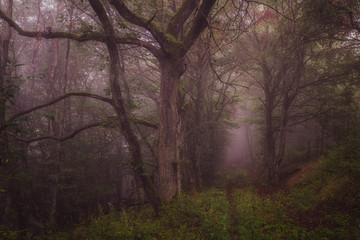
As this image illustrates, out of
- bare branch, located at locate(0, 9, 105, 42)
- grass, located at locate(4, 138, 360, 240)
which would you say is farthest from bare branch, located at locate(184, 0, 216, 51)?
grass, located at locate(4, 138, 360, 240)

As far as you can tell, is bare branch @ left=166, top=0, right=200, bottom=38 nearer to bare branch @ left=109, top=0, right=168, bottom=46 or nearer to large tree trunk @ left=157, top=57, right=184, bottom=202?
bare branch @ left=109, top=0, right=168, bottom=46

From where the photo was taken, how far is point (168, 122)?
6.80m

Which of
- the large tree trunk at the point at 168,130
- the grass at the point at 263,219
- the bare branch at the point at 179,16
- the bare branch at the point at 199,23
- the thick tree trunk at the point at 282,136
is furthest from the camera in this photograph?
the thick tree trunk at the point at 282,136

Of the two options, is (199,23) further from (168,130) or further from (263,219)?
(263,219)

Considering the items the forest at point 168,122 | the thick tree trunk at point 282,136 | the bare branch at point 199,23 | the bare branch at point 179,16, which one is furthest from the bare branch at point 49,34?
the thick tree trunk at point 282,136

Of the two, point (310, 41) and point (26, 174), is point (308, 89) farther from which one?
point (26, 174)

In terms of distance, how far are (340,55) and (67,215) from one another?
17789 mm

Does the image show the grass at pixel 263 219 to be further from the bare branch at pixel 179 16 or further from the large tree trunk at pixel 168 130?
the bare branch at pixel 179 16

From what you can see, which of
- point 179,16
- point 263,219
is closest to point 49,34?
point 179,16

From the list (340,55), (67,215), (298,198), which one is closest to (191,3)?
(298,198)

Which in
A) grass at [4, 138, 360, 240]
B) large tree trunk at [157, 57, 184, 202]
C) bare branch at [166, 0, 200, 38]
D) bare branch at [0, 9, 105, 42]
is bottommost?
grass at [4, 138, 360, 240]

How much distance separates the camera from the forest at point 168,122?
5.54m

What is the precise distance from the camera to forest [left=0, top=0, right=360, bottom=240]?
554 centimetres

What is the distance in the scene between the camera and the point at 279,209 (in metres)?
6.36
